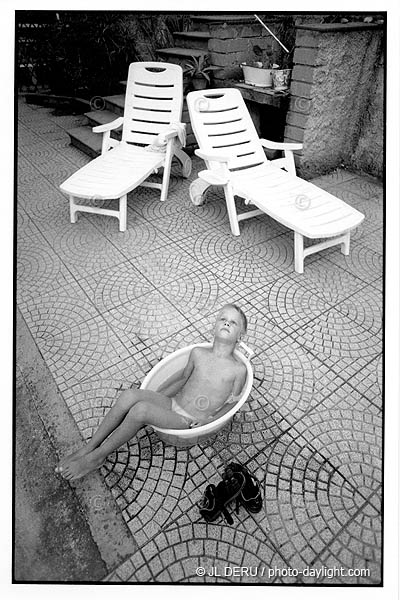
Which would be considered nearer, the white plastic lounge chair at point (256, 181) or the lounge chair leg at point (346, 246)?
the white plastic lounge chair at point (256, 181)

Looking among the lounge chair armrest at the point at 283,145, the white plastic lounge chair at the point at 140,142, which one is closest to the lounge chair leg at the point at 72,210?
the white plastic lounge chair at the point at 140,142

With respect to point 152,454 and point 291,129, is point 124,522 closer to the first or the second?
point 152,454

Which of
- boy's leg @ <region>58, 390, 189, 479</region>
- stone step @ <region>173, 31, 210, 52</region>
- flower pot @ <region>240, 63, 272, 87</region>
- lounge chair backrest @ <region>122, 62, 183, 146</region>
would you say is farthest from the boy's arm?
stone step @ <region>173, 31, 210, 52</region>

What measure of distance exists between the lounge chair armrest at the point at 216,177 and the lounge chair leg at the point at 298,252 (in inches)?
35.6

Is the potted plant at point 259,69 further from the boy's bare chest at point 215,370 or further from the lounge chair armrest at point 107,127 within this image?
the boy's bare chest at point 215,370

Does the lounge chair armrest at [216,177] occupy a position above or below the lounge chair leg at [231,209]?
above

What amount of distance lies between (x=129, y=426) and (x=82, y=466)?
0.34 metres

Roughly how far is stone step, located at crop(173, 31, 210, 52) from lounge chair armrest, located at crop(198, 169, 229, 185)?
2.69 m

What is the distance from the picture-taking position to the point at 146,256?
3477 mm

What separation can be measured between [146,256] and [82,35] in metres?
4.82

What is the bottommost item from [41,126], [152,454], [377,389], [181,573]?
[181,573]

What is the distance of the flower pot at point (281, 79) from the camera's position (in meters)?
4.47

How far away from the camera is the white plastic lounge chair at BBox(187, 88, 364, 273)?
317 cm
